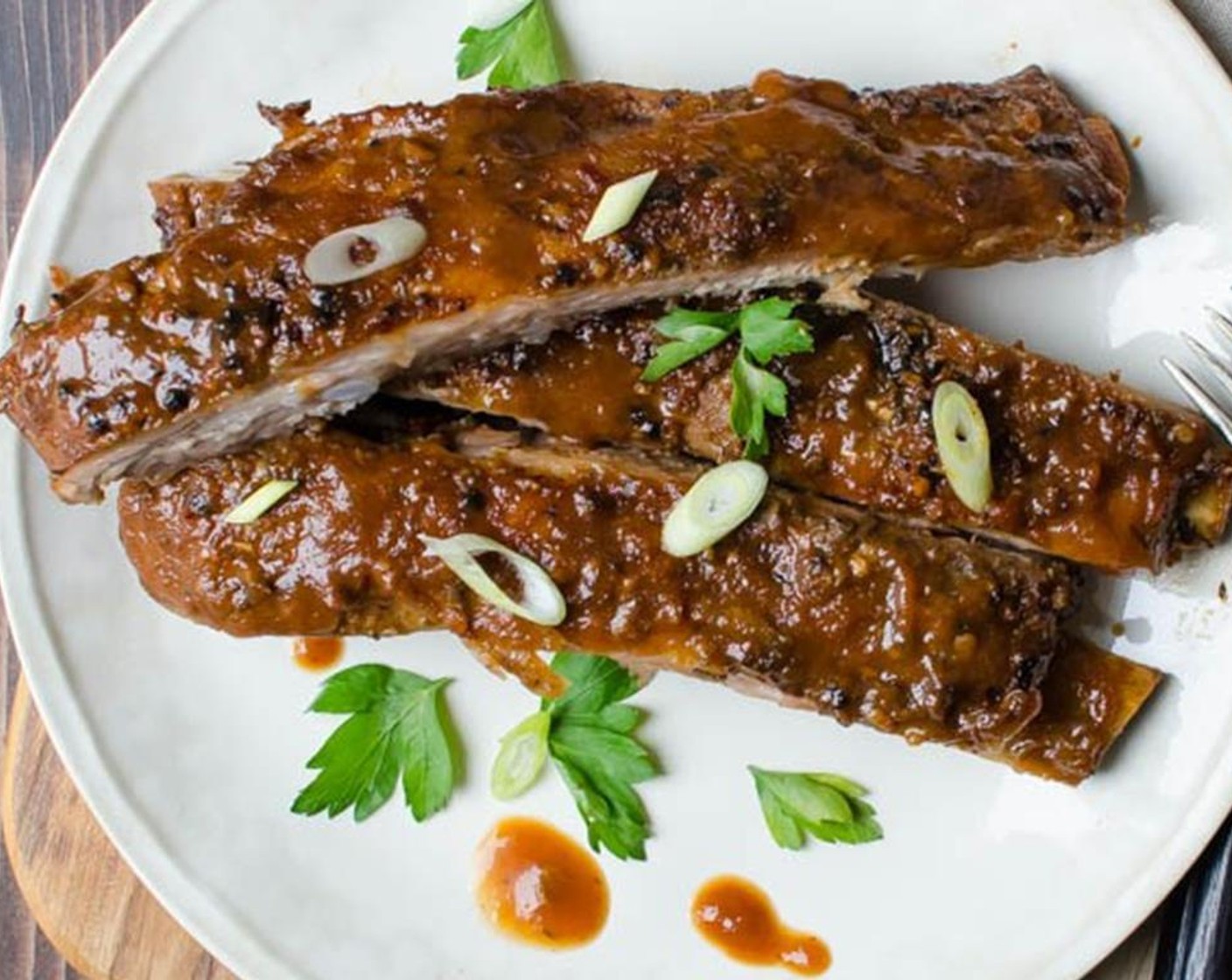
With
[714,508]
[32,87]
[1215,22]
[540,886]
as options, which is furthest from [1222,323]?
[32,87]

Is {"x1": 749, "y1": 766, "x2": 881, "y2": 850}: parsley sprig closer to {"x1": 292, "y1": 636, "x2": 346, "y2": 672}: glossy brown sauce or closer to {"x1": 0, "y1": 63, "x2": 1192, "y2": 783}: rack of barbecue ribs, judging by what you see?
{"x1": 0, "y1": 63, "x2": 1192, "y2": 783}: rack of barbecue ribs

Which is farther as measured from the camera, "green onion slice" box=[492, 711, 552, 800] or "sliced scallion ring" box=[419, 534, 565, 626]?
"green onion slice" box=[492, 711, 552, 800]

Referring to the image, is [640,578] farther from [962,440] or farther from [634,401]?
[962,440]

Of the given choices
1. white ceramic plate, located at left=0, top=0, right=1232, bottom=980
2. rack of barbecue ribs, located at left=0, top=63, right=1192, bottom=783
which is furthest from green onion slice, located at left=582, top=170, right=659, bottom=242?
white ceramic plate, located at left=0, top=0, right=1232, bottom=980

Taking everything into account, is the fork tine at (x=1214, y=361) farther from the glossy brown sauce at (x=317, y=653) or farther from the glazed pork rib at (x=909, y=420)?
the glossy brown sauce at (x=317, y=653)

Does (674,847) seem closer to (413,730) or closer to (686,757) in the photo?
(686,757)

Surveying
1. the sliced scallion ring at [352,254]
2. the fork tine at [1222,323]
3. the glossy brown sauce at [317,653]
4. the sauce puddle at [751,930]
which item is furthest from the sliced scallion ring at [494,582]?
the fork tine at [1222,323]
